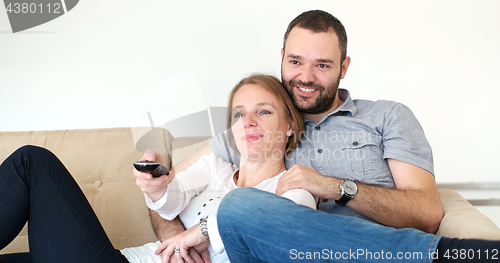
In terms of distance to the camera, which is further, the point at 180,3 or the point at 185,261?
the point at 180,3

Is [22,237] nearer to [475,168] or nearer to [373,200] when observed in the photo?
[373,200]

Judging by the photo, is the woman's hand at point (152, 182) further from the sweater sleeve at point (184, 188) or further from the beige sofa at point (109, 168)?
the beige sofa at point (109, 168)

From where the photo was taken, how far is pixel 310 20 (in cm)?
173

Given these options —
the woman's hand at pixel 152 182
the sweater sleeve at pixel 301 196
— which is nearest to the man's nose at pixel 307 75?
the sweater sleeve at pixel 301 196

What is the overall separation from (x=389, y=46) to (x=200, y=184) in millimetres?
1567

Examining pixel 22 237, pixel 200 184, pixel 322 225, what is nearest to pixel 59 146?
pixel 22 237

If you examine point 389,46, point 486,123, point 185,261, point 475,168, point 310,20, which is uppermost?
point 310,20

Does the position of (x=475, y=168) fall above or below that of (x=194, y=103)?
below

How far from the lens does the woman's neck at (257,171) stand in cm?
157

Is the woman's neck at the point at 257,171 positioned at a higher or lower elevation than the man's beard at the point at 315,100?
lower

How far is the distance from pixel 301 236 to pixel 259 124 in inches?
23.8

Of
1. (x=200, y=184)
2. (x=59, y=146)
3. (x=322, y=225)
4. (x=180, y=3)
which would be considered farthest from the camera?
(x=180, y=3)

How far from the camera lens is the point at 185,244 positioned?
4.20 ft

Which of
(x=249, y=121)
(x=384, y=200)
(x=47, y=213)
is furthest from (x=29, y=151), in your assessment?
(x=384, y=200)
